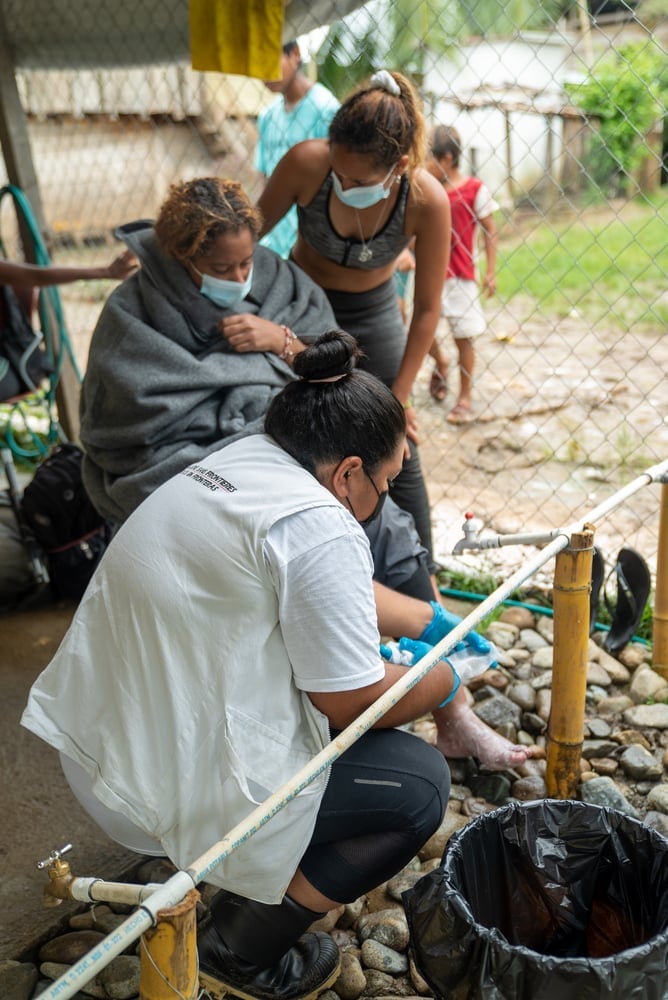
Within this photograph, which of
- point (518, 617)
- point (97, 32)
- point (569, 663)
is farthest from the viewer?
point (97, 32)

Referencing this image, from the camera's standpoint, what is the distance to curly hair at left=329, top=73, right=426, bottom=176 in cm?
249

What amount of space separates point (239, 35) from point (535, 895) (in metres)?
2.71

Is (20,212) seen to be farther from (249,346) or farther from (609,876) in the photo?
(609,876)

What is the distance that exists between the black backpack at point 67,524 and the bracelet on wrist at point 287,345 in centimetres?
110

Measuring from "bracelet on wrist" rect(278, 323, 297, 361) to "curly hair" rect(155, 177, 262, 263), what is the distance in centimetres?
26

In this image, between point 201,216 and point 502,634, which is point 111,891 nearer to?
point 201,216

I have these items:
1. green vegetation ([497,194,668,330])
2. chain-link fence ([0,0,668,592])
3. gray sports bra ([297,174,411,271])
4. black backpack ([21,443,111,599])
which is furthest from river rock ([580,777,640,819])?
green vegetation ([497,194,668,330])

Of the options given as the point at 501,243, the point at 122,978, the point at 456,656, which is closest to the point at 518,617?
the point at 456,656

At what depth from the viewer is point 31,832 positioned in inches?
94.4

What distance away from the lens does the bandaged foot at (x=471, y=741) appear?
8.22 ft

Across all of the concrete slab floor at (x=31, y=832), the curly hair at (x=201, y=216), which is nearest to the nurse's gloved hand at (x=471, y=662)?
the concrete slab floor at (x=31, y=832)

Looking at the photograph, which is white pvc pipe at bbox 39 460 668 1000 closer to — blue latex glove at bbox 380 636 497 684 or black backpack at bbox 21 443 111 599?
blue latex glove at bbox 380 636 497 684

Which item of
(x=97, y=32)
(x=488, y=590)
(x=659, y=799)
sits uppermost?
(x=97, y=32)

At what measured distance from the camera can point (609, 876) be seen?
1.85 meters
